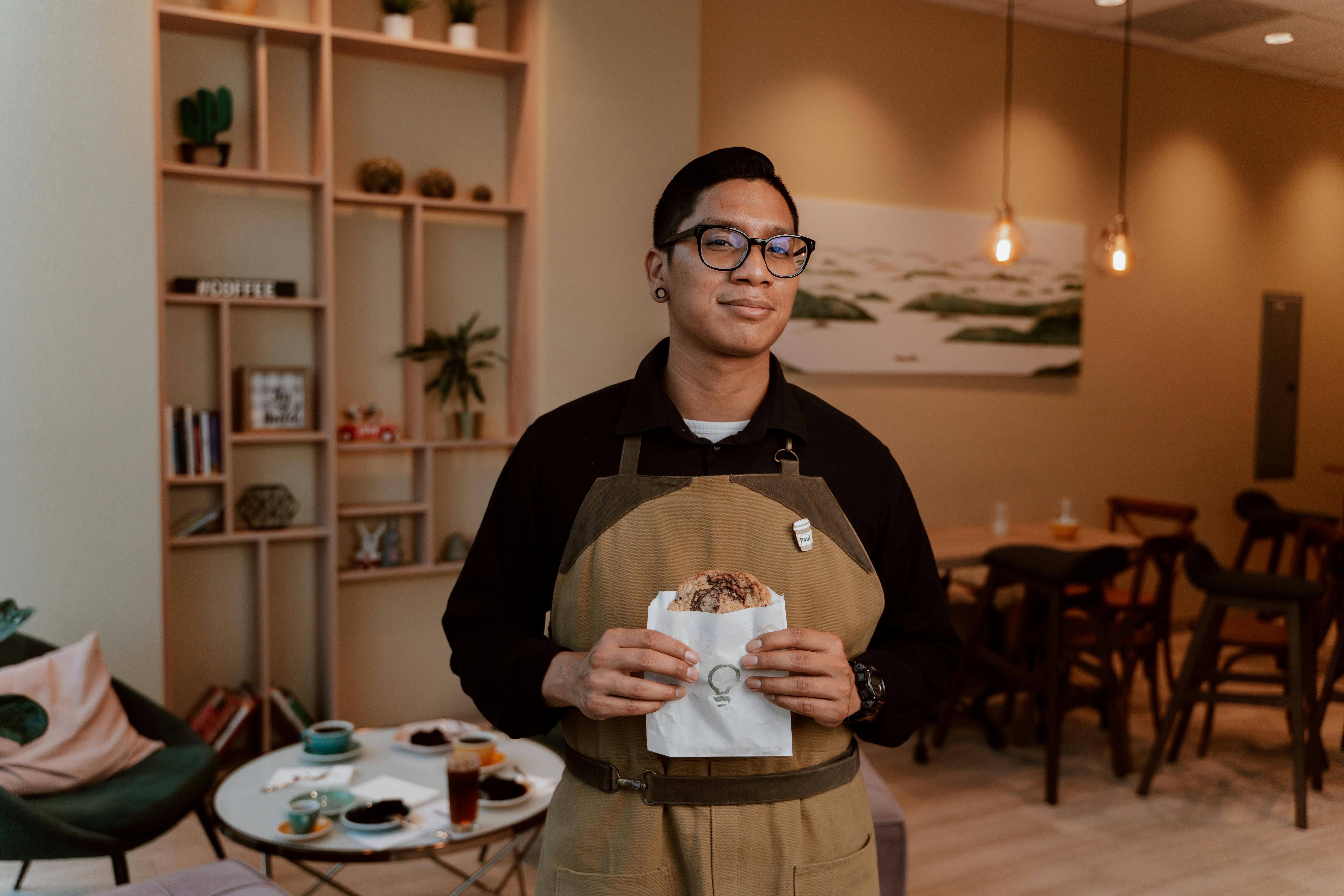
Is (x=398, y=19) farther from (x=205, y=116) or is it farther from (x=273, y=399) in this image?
(x=273, y=399)

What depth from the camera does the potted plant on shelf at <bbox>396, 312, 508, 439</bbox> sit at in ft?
14.3

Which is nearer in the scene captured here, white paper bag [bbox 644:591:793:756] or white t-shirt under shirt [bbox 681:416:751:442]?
white paper bag [bbox 644:591:793:756]

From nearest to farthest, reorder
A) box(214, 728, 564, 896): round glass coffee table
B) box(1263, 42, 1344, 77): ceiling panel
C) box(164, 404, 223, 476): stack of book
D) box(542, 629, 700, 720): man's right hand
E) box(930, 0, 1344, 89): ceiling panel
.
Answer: box(542, 629, 700, 720): man's right hand, box(214, 728, 564, 896): round glass coffee table, box(164, 404, 223, 476): stack of book, box(930, 0, 1344, 89): ceiling panel, box(1263, 42, 1344, 77): ceiling panel

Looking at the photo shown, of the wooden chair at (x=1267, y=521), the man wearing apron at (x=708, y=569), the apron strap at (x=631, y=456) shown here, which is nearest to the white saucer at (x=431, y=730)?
the man wearing apron at (x=708, y=569)

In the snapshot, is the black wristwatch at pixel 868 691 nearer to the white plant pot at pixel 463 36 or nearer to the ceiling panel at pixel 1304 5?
the white plant pot at pixel 463 36

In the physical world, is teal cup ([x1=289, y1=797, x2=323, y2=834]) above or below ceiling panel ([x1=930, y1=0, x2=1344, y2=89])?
below

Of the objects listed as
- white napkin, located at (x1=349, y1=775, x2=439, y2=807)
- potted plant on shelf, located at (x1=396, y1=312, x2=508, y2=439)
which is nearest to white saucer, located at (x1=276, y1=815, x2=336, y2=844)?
white napkin, located at (x1=349, y1=775, x2=439, y2=807)

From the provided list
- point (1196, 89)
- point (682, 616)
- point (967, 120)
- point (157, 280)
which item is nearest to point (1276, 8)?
point (1196, 89)

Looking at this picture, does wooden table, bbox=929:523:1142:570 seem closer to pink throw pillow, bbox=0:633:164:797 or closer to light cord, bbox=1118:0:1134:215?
light cord, bbox=1118:0:1134:215

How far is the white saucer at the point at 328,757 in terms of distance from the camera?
2900 mm

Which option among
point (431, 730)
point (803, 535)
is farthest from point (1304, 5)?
point (803, 535)

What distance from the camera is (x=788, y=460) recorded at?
1379 mm

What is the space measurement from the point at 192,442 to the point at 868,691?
328 centimetres

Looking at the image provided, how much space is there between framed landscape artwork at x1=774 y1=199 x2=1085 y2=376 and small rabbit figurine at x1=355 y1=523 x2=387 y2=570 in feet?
6.60
